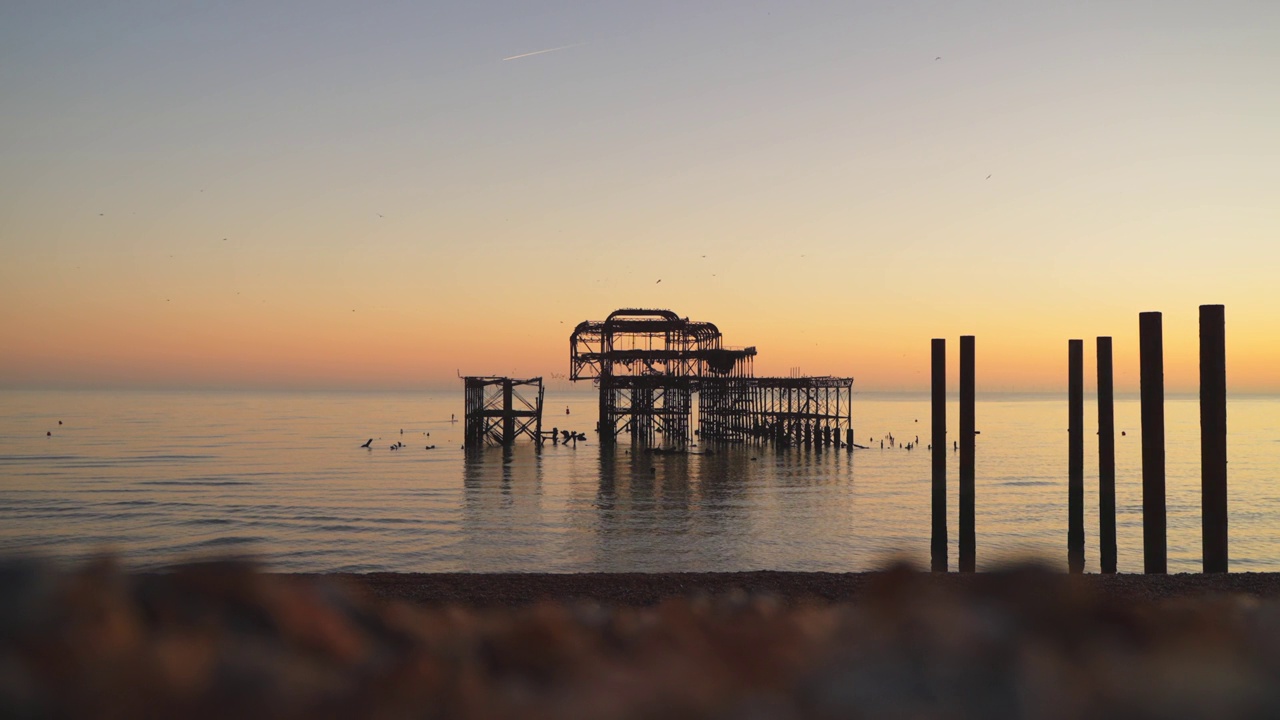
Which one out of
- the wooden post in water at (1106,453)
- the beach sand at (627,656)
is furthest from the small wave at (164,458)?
the beach sand at (627,656)

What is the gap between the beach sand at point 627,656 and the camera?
858 mm

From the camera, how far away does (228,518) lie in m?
29.4

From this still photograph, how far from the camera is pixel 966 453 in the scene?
17078 mm

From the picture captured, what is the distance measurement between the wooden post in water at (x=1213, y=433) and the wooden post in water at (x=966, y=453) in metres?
3.70

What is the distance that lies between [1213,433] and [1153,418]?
1.04 metres

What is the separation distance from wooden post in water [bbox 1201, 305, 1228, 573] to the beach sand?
1457 cm

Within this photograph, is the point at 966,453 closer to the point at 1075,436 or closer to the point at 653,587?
the point at 1075,436

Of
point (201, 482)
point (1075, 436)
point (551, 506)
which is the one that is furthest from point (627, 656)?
point (201, 482)

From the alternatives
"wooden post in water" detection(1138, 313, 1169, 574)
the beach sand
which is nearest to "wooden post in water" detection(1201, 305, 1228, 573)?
"wooden post in water" detection(1138, 313, 1169, 574)

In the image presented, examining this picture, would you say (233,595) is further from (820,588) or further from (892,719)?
(820,588)

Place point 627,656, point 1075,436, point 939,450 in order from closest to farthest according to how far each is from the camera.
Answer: point 627,656, point 1075,436, point 939,450

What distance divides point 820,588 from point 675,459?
44811mm

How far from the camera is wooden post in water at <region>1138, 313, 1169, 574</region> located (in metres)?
14.2

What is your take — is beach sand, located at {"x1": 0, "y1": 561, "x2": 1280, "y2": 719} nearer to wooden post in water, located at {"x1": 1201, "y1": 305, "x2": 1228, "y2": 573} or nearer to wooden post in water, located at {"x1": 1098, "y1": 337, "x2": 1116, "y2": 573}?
Result: wooden post in water, located at {"x1": 1201, "y1": 305, "x2": 1228, "y2": 573}
